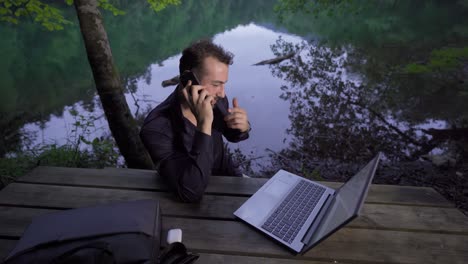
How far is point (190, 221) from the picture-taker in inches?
54.2

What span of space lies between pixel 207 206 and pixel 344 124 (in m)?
4.73

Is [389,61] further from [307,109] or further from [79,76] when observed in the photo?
[79,76]

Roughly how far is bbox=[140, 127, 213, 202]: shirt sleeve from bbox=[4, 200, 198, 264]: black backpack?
274 mm

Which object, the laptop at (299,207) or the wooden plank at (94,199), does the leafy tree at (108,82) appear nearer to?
the wooden plank at (94,199)

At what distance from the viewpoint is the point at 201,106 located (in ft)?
5.46

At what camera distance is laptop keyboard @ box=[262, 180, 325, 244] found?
1310 millimetres

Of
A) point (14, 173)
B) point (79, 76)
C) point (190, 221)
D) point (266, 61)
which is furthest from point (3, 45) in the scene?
point (190, 221)

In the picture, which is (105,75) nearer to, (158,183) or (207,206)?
(158,183)

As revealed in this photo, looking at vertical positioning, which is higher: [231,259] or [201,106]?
[201,106]

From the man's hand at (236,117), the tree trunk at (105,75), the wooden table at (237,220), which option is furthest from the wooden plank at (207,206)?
the tree trunk at (105,75)

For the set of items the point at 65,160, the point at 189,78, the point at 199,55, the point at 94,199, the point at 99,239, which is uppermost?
the point at 199,55

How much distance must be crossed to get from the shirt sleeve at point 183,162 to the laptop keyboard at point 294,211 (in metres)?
0.43

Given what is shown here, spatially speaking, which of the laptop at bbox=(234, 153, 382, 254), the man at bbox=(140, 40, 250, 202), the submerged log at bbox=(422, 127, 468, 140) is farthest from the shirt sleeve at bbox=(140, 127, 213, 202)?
the submerged log at bbox=(422, 127, 468, 140)

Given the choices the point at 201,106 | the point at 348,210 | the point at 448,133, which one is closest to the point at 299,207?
the point at 348,210
